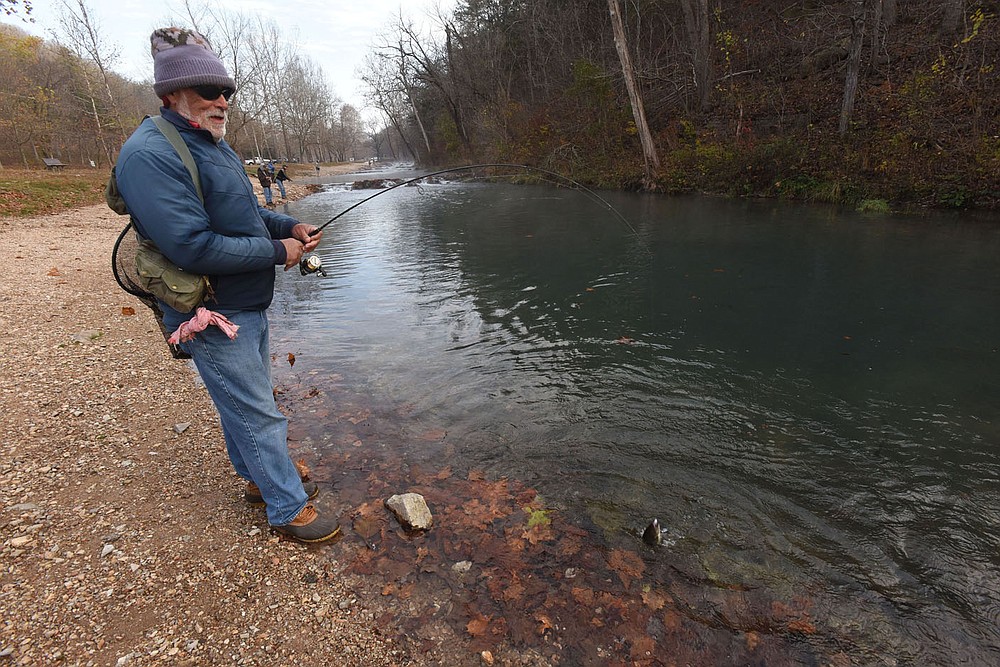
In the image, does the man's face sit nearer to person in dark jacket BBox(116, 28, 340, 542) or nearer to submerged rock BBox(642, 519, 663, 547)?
person in dark jacket BBox(116, 28, 340, 542)

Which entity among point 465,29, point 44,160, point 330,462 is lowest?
point 330,462

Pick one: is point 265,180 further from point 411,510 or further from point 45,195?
point 411,510

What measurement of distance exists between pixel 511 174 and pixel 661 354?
85.3 ft

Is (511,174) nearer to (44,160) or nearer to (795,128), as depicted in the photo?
(795,128)

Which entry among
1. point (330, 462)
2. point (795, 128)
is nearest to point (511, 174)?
point (795, 128)

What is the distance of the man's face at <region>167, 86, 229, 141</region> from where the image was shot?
2.25 m

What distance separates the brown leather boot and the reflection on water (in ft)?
3.46

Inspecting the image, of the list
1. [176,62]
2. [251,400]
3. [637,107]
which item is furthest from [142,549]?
[637,107]

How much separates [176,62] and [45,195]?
23.3 m

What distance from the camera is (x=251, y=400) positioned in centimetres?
266

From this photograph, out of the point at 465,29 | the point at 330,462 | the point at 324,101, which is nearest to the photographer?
the point at 330,462

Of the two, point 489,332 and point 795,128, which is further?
point 795,128

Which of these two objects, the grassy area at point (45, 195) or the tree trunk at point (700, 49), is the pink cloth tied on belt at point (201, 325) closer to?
the grassy area at point (45, 195)

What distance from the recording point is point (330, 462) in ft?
13.1
